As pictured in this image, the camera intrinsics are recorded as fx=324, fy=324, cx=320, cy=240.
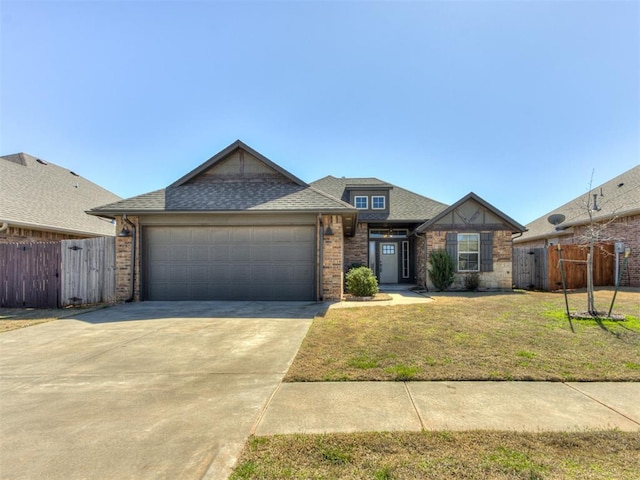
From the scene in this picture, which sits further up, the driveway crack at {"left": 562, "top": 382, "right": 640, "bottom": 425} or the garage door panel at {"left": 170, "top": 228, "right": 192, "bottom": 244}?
the garage door panel at {"left": 170, "top": 228, "right": 192, "bottom": 244}

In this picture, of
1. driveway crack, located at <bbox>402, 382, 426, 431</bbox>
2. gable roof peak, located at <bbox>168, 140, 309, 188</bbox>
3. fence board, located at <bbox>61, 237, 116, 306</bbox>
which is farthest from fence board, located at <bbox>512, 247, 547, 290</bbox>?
fence board, located at <bbox>61, 237, 116, 306</bbox>

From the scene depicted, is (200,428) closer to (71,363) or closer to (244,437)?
(244,437)

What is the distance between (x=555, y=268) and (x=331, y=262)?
10040 millimetres

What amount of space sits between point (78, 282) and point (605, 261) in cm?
2086

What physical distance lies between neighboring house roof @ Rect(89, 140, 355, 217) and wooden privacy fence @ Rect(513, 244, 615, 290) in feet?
30.5

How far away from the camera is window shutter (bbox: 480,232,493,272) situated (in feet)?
45.0

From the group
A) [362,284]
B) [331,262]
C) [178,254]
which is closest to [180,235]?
[178,254]

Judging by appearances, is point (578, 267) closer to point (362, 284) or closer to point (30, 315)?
point (362, 284)

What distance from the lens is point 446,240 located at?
13805 mm

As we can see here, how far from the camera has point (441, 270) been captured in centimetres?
1341

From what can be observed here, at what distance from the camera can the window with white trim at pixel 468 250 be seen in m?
13.9

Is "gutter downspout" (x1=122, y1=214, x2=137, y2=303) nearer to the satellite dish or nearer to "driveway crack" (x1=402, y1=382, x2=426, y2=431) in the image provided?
"driveway crack" (x1=402, y1=382, x2=426, y2=431)

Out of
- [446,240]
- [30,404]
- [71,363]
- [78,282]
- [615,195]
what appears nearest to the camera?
[30,404]

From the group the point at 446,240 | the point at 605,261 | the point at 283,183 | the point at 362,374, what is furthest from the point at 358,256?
the point at 362,374
